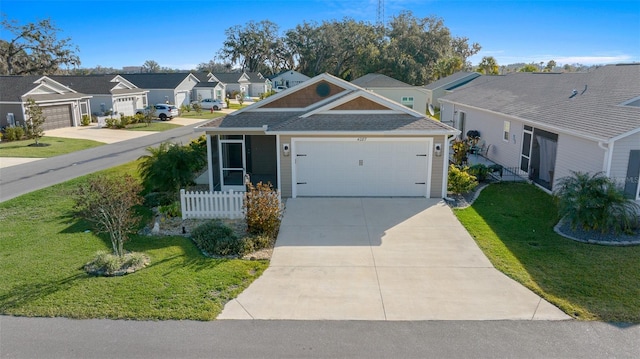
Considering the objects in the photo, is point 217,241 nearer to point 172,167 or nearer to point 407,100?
point 172,167

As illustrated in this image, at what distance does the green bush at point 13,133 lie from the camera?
29.9 m

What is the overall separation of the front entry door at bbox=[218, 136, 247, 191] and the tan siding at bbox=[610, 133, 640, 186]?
463 inches

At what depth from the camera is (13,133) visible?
29.9m

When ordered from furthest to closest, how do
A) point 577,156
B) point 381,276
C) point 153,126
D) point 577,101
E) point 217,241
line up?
point 153,126 < point 577,101 < point 577,156 < point 217,241 < point 381,276

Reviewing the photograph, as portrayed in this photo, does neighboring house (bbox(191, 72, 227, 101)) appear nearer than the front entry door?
No

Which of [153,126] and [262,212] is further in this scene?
[153,126]

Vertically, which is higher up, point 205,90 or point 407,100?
point 205,90

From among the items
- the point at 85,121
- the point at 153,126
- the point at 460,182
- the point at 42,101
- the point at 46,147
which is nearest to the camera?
the point at 460,182

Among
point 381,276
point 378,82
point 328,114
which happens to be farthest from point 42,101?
point 381,276

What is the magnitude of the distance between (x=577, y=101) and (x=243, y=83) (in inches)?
2537

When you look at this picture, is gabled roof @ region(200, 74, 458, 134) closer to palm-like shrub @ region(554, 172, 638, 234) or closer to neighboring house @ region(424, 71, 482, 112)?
palm-like shrub @ region(554, 172, 638, 234)

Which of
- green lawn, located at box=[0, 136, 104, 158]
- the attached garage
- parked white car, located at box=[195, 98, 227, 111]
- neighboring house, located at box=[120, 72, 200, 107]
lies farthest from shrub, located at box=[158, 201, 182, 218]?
parked white car, located at box=[195, 98, 227, 111]

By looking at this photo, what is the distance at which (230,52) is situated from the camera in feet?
340

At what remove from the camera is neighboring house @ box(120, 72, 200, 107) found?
174ft
